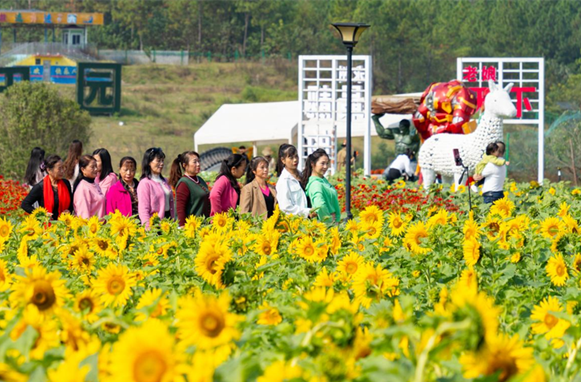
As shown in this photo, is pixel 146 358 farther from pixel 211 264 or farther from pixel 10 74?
pixel 10 74

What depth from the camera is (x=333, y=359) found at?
87.2 inches

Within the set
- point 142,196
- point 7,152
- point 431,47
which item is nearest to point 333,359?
point 142,196

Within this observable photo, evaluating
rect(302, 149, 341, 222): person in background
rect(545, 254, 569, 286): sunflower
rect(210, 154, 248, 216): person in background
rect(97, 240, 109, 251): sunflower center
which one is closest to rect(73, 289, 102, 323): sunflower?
rect(545, 254, 569, 286): sunflower

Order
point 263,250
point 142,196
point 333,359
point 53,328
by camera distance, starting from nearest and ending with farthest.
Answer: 1. point 333,359
2. point 53,328
3. point 263,250
4. point 142,196

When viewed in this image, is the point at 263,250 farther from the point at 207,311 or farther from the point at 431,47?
the point at 431,47

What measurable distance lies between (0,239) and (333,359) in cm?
362

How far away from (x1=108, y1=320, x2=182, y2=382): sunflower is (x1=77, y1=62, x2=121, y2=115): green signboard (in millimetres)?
43448

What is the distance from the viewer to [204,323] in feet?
7.98

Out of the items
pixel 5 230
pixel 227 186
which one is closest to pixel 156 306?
pixel 5 230

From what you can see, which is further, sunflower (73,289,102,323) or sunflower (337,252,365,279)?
sunflower (337,252,365,279)

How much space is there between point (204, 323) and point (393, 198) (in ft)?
31.9

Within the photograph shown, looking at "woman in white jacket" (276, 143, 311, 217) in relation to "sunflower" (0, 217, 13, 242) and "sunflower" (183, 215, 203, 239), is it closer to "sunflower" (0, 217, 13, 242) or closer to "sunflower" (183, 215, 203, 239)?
"sunflower" (183, 215, 203, 239)

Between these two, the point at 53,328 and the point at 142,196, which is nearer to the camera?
the point at 53,328

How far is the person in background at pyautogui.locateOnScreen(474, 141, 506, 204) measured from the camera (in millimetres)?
9953
